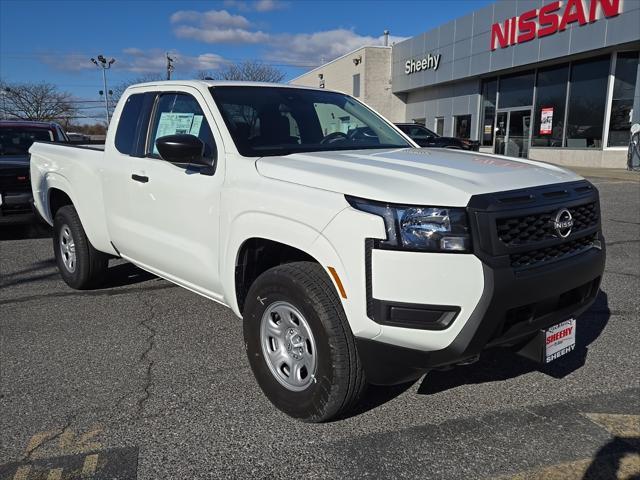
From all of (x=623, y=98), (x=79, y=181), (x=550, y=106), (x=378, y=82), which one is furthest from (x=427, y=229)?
(x=378, y=82)

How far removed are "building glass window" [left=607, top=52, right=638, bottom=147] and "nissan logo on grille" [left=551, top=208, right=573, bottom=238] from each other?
60.4 feet

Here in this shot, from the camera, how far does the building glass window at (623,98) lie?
716 inches

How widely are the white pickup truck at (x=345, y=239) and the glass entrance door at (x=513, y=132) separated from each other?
20866 mm

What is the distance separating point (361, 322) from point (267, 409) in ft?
3.25

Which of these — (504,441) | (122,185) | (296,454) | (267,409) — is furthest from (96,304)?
(504,441)

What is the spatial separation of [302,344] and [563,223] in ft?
4.76

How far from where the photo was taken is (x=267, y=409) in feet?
10.2

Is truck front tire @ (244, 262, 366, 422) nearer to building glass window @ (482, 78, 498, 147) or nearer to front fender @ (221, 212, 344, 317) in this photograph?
front fender @ (221, 212, 344, 317)

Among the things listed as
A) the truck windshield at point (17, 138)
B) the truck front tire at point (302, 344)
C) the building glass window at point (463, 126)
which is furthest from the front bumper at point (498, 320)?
the building glass window at point (463, 126)

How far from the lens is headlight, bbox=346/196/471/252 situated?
2.37 meters

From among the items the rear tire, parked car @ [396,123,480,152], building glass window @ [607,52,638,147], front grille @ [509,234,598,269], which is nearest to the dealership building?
building glass window @ [607,52,638,147]

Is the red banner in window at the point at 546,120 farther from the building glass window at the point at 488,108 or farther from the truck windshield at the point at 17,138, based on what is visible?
the truck windshield at the point at 17,138

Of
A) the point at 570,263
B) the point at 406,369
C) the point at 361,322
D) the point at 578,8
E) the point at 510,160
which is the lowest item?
the point at 406,369

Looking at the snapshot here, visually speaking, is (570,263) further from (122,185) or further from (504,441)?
(122,185)
